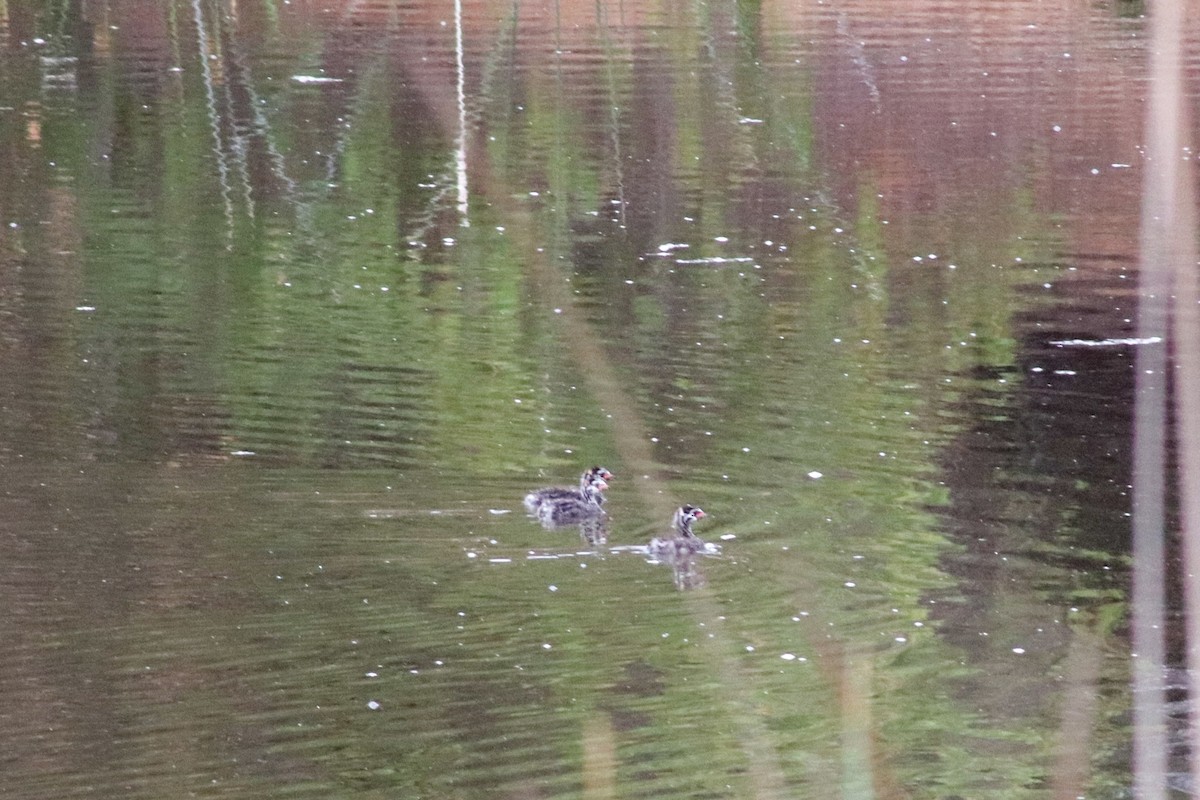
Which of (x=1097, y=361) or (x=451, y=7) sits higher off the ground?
(x=451, y=7)

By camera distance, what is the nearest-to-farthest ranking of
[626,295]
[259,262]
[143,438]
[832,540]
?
[832,540] → [143,438] → [626,295] → [259,262]

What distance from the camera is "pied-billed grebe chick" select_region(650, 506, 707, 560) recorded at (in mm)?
6570

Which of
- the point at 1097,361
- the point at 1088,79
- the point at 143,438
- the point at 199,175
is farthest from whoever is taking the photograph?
the point at 1088,79

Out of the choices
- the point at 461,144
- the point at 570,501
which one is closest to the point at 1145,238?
the point at 570,501

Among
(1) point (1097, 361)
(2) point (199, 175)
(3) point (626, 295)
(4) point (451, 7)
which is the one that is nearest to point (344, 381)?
(3) point (626, 295)

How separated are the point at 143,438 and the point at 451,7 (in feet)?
59.3

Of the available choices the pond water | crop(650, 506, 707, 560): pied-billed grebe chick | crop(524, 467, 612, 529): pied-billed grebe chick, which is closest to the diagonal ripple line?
the pond water

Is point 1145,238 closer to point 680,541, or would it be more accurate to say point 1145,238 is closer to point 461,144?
point 680,541

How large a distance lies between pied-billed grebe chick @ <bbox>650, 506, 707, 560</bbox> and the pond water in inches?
3.2

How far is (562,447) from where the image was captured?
8.12 m

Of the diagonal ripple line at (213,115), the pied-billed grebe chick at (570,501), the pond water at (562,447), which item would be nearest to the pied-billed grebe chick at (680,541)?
the pond water at (562,447)

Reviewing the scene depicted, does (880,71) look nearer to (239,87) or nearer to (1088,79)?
(1088,79)

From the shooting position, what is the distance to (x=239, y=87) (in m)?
18.5

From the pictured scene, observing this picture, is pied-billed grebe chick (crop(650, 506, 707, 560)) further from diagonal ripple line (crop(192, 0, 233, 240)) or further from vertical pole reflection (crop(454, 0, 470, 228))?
vertical pole reflection (crop(454, 0, 470, 228))
